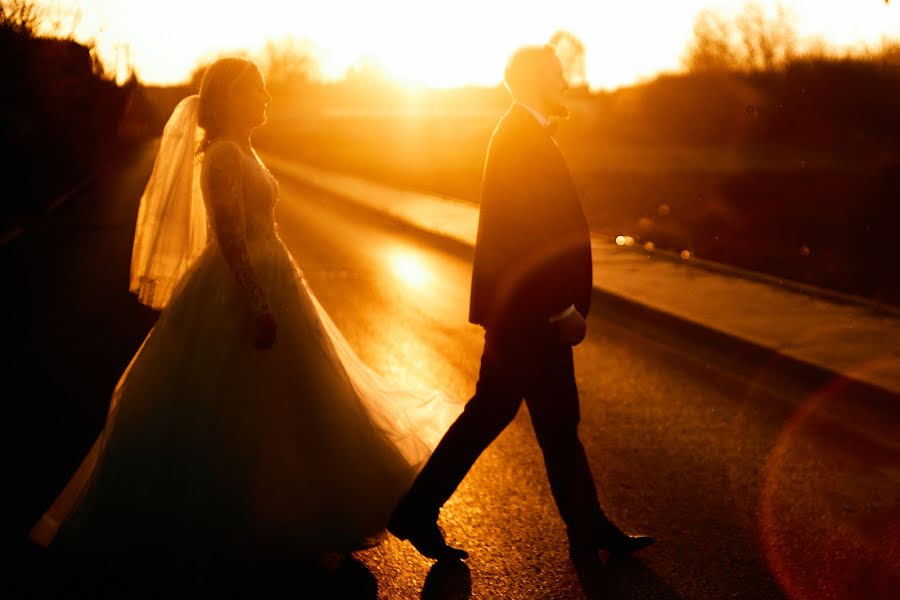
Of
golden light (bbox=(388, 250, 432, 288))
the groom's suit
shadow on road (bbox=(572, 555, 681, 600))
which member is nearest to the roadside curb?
golden light (bbox=(388, 250, 432, 288))

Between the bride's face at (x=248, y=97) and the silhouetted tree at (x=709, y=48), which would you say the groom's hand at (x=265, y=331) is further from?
the silhouetted tree at (x=709, y=48)

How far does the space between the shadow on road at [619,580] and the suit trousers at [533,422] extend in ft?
0.41

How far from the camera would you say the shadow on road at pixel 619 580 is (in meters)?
3.92

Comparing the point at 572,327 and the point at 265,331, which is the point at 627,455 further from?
the point at 265,331

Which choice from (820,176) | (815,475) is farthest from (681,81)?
(815,475)

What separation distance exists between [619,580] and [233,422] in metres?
1.59

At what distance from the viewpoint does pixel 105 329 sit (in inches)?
364

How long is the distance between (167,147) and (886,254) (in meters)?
13.6

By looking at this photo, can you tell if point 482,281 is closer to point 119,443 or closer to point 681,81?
point 119,443

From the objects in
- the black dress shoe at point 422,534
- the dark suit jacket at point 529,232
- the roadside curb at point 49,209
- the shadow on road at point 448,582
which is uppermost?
the dark suit jacket at point 529,232

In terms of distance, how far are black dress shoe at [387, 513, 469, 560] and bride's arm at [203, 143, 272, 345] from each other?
94 centimetres

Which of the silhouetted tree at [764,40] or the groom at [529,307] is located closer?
the groom at [529,307]

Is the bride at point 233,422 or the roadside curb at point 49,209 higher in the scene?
the bride at point 233,422

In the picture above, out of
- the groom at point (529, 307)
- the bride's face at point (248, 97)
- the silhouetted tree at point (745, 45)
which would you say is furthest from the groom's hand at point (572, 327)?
the silhouetted tree at point (745, 45)
